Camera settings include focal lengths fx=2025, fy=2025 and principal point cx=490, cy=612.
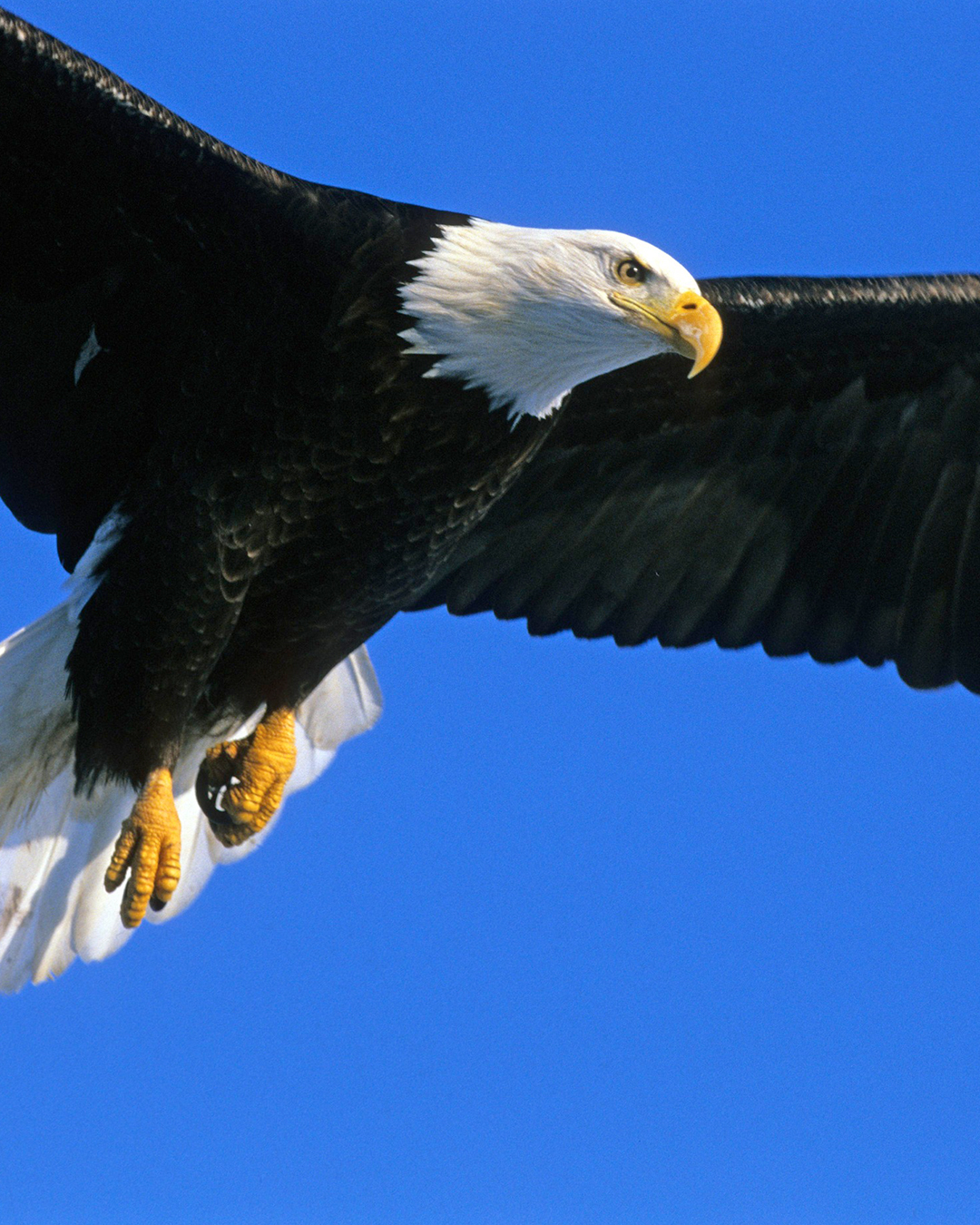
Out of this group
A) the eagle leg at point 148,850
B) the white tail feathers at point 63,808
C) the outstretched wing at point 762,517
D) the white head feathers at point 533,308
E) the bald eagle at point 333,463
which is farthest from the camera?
the outstretched wing at point 762,517

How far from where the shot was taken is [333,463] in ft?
16.3

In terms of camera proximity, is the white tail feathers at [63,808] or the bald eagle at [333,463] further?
the white tail feathers at [63,808]

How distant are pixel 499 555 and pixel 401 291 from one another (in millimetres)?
1427

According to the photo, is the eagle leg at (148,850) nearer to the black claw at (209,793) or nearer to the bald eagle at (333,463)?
the bald eagle at (333,463)

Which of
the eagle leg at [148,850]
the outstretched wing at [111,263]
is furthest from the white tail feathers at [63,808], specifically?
the outstretched wing at [111,263]

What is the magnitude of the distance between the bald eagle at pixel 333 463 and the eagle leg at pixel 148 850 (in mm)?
10

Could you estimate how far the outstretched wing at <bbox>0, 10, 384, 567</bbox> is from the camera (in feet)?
15.5

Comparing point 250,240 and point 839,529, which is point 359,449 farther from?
point 839,529

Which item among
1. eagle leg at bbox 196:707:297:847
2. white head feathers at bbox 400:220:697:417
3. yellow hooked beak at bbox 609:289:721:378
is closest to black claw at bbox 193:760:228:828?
eagle leg at bbox 196:707:297:847

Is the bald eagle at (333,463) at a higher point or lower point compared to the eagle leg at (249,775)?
higher

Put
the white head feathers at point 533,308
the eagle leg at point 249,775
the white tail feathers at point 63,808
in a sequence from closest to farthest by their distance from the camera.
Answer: the white head feathers at point 533,308
the white tail feathers at point 63,808
the eagle leg at point 249,775

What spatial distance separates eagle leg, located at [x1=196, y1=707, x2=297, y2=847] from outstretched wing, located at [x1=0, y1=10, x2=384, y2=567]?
2.54 ft

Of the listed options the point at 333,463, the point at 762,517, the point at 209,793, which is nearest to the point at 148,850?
the point at 209,793

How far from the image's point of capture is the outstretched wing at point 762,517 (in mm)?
5977
